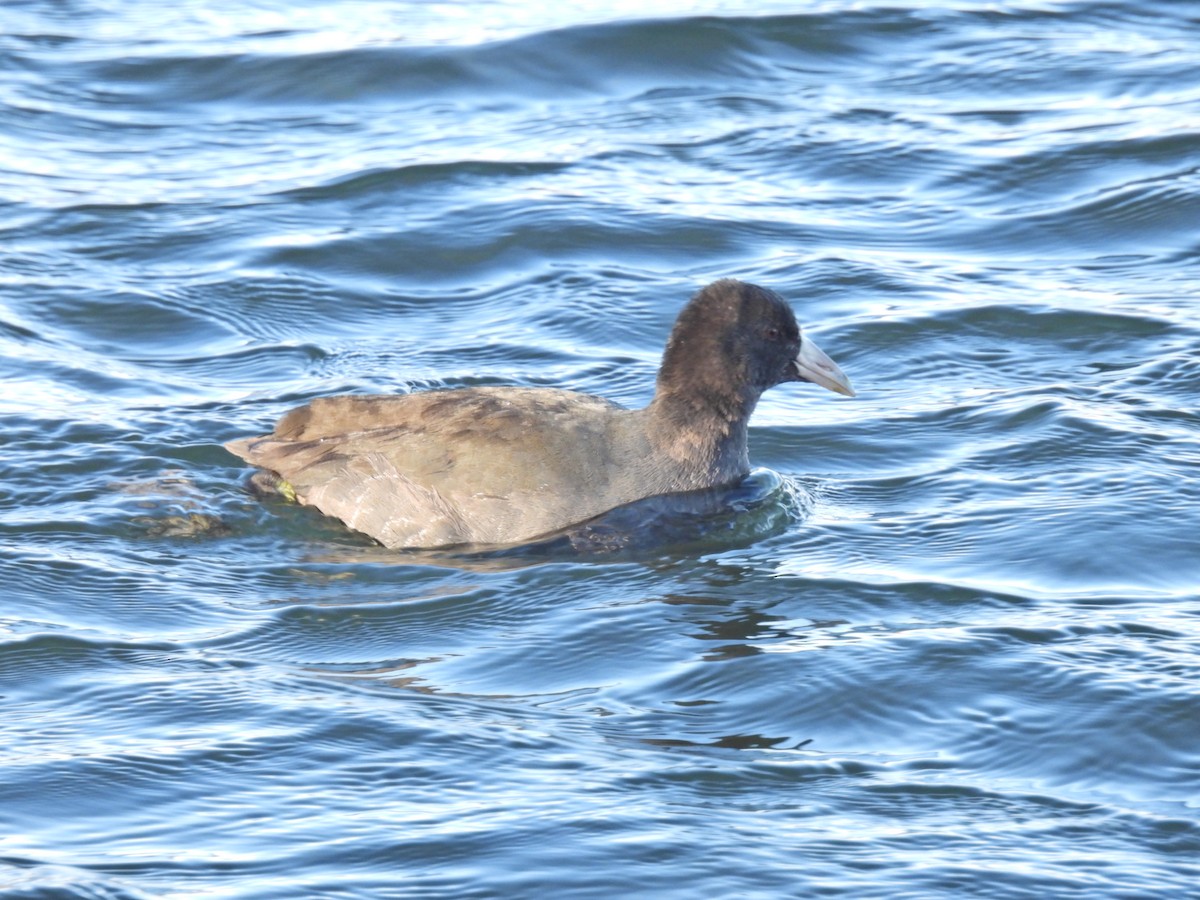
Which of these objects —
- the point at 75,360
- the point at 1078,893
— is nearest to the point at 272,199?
the point at 75,360

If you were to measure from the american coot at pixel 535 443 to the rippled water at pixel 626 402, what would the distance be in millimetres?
235

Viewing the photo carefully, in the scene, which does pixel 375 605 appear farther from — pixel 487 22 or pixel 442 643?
pixel 487 22

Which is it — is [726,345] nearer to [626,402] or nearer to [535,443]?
[535,443]

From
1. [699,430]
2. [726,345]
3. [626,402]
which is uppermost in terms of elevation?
[726,345]

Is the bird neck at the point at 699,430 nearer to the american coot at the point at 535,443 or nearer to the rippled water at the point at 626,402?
the american coot at the point at 535,443

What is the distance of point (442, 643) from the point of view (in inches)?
310

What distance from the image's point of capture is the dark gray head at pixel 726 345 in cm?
936

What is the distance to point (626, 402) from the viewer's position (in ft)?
35.8

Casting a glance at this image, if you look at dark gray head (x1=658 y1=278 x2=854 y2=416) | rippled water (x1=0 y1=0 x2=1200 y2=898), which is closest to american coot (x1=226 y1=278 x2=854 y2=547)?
dark gray head (x1=658 y1=278 x2=854 y2=416)

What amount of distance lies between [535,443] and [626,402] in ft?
6.84

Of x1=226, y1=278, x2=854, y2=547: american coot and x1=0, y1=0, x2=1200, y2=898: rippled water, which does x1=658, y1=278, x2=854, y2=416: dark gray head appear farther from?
x1=0, y1=0, x2=1200, y2=898: rippled water

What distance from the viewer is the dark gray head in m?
9.36

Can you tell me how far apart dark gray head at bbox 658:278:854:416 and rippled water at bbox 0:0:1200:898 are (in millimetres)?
601

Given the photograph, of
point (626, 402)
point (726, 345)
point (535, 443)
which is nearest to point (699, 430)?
point (726, 345)
